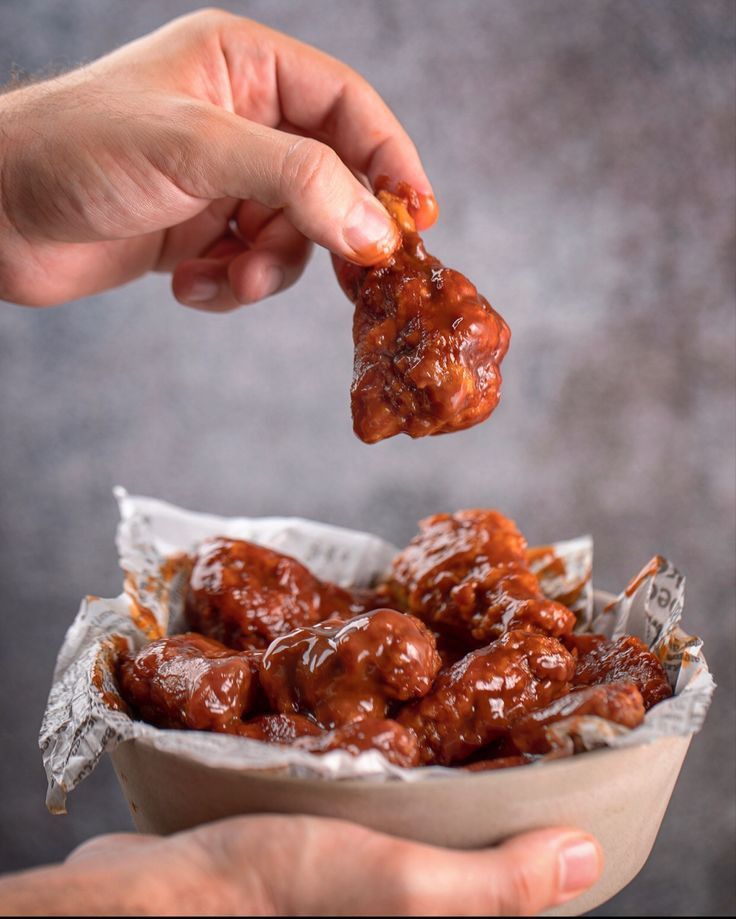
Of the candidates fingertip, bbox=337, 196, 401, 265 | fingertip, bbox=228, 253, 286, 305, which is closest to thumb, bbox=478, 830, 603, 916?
fingertip, bbox=337, 196, 401, 265

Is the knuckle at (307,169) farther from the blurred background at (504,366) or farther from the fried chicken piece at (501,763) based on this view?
the blurred background at (504,366)

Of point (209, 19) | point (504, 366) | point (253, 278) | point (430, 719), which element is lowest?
point (430, 719)

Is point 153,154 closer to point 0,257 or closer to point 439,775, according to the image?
point 0,257

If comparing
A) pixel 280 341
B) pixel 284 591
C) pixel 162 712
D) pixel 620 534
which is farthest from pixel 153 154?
pixel 620 534

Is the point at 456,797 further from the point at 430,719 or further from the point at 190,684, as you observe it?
the point at 190,684

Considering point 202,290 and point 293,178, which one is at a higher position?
point 293,178

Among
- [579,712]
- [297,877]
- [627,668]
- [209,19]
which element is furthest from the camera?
[209,19]

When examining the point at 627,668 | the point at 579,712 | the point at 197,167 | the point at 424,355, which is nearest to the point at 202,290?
the point at 197,167
